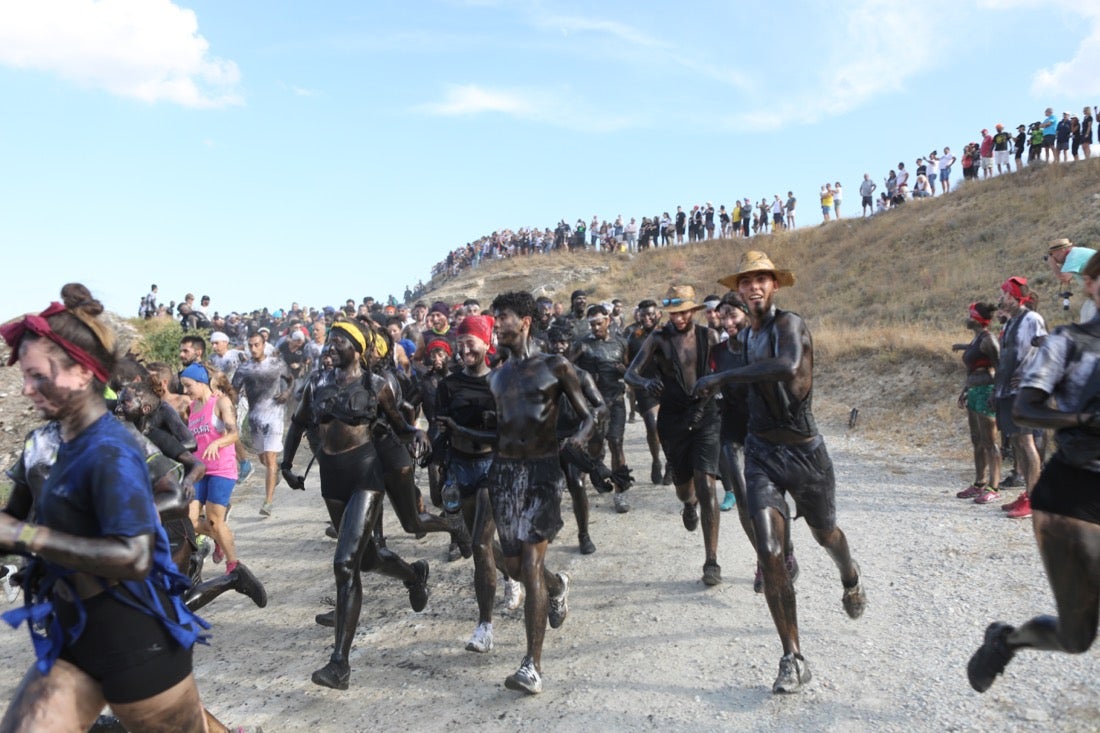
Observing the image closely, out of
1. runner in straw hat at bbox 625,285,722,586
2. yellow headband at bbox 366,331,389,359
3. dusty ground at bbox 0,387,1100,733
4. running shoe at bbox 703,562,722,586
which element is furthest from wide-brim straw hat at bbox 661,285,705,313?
yellow headband at bbox 366,331,389,359

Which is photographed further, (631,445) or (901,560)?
(631,445)

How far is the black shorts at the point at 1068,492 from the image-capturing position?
300 cm

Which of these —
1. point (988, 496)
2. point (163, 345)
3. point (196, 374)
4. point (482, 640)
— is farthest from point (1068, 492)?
point (163, 345)

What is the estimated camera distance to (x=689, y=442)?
6430 millimetres

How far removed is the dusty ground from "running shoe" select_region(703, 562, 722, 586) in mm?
105

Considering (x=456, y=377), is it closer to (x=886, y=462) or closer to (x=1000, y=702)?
(x=1000, y=702)

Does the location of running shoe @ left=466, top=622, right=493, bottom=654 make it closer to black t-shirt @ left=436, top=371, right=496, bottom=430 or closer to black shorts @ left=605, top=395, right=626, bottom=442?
black t-shirt @ left=436, top=371, right=496, bottom=430

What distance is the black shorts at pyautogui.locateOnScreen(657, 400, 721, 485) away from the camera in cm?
633

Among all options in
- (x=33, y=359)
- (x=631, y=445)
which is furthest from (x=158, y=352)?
(x=33, y=359)

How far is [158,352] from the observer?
18703 mm

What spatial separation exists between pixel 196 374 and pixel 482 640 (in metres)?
3.76

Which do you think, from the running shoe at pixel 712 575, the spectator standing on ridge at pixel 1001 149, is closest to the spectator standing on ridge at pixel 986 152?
the spectator standing on ridge at pixel 1001 149

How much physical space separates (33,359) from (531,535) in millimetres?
2744

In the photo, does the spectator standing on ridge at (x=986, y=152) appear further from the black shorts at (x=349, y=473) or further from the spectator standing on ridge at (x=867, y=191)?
the black shorts at (x=349, y=473)
